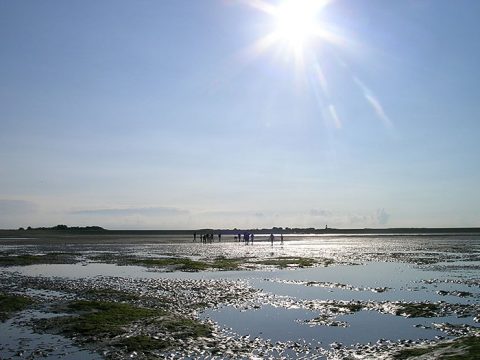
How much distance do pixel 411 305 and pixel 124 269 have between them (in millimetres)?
26972

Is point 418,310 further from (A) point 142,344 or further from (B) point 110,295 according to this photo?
(B) point 110,295

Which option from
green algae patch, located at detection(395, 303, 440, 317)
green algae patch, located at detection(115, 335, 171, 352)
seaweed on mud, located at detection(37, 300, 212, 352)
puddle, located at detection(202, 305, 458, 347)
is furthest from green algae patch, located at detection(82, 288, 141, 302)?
green algae patch, located at detection(395, 303, 440, 317)

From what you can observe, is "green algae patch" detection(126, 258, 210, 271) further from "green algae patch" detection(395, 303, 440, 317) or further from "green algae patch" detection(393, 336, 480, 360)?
"green algae patch" detection(393, 336, 480, 360)

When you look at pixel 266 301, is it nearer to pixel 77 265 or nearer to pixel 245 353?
pixel 245 353

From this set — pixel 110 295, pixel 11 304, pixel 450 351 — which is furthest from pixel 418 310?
→ pixel 11 304

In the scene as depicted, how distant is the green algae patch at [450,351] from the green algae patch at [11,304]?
1639cm

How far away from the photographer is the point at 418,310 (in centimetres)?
2167

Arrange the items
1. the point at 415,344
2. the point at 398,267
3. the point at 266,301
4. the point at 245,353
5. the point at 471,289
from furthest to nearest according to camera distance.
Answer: the point at 398,267 < the point at 471,289 < the point at 266,301 < the point at 415,344 < the point at 245,353

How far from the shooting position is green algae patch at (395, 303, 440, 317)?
68.7 ft

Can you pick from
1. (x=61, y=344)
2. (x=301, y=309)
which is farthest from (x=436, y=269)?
(x=61, y=344)

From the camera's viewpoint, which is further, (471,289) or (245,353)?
(471,289)

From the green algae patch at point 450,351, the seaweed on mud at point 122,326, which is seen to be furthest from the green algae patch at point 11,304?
the green algae patch at point 450,351

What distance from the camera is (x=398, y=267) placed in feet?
143

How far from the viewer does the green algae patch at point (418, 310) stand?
21.0m
